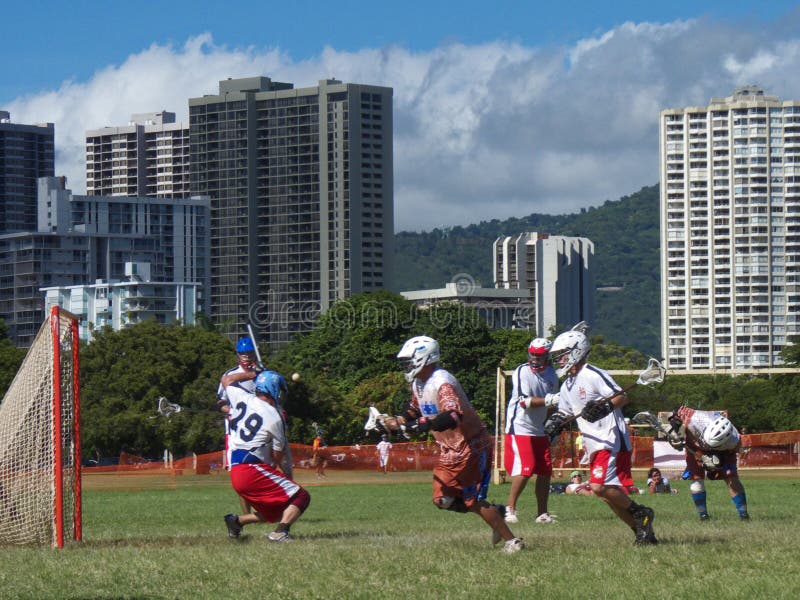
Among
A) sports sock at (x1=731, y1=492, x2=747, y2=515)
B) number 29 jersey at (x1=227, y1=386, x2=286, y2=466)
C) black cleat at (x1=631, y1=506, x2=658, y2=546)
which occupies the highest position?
number 29 jersey at (x1=227, y1=386, x2=286, y2=466)

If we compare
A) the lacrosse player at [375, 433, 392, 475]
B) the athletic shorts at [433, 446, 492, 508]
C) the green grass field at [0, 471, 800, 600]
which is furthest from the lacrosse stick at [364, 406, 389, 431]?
the lacrosse player at [375, 433, 392, 475]

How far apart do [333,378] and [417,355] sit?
8773cm

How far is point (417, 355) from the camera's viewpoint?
518 inches

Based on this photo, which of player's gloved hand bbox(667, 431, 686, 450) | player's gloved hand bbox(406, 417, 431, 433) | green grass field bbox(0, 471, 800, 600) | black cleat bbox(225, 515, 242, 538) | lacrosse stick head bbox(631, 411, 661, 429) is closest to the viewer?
green grass field bbox(0, 471, 800, 600)

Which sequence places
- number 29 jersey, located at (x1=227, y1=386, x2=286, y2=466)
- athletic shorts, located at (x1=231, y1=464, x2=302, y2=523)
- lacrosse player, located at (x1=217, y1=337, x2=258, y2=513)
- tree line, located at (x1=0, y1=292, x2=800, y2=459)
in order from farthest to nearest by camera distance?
tree line, located at (x1=0, y1=292, x2=800, y2=459)
lacrosse player, located at (x1=217, y1=337, x2=258, y2=513)
number 29 jersey, located at (x1=227, y1=386, x2=286, y2=466)
athletic shorts, located at (x1=231, y1=464, x2=302, y2=523)

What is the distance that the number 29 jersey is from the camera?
48.4 feet

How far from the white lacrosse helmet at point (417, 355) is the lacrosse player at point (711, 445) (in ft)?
17.5

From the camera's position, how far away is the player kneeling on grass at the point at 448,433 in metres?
13.0

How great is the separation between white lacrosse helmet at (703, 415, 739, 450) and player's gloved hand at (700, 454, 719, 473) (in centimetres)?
15

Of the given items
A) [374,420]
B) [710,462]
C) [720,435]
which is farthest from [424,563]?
[710,462]

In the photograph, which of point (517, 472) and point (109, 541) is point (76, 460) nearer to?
point (109, 541)

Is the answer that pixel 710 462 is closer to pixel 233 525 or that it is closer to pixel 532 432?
pixel 532 432

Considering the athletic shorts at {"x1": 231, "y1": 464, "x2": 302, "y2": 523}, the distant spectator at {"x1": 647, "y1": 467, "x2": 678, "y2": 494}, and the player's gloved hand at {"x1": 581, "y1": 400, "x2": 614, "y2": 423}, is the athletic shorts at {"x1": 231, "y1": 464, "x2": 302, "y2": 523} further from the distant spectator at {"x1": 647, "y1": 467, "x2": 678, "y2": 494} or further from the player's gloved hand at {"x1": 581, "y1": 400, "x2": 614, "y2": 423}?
the distant spectator at {"x1": 647, "y1": 467, "x2": 678, "y2": 494}

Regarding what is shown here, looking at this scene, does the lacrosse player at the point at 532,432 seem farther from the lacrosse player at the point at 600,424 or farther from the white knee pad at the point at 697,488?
the lacrosse player at the point at 600,424
